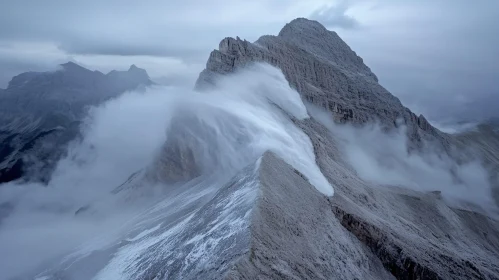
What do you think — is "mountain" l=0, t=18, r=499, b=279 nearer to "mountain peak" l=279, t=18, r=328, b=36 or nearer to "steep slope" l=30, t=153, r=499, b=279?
"steep slope" l=30, t=153, r=499, b=279

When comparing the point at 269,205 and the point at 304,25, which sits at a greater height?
the point at 304,25

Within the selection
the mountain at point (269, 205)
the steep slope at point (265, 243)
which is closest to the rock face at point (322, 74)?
the mountain at point (269, 205)

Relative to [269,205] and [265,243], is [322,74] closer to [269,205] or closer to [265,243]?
[269,205]

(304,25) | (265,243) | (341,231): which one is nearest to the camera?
(265,243)

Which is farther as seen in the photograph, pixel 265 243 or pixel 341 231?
pixel 341 231

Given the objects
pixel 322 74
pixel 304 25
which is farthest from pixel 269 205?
pixel 304 25

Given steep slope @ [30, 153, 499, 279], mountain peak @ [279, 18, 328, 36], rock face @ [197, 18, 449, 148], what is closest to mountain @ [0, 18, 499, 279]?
steep slope @ [30, 153, 499, 279]

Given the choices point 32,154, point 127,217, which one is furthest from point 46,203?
point 127,217

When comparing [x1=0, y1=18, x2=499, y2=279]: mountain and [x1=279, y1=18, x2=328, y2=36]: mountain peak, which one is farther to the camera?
[x1=279, y1=18, x2=328, y2=36]: mountain peak
